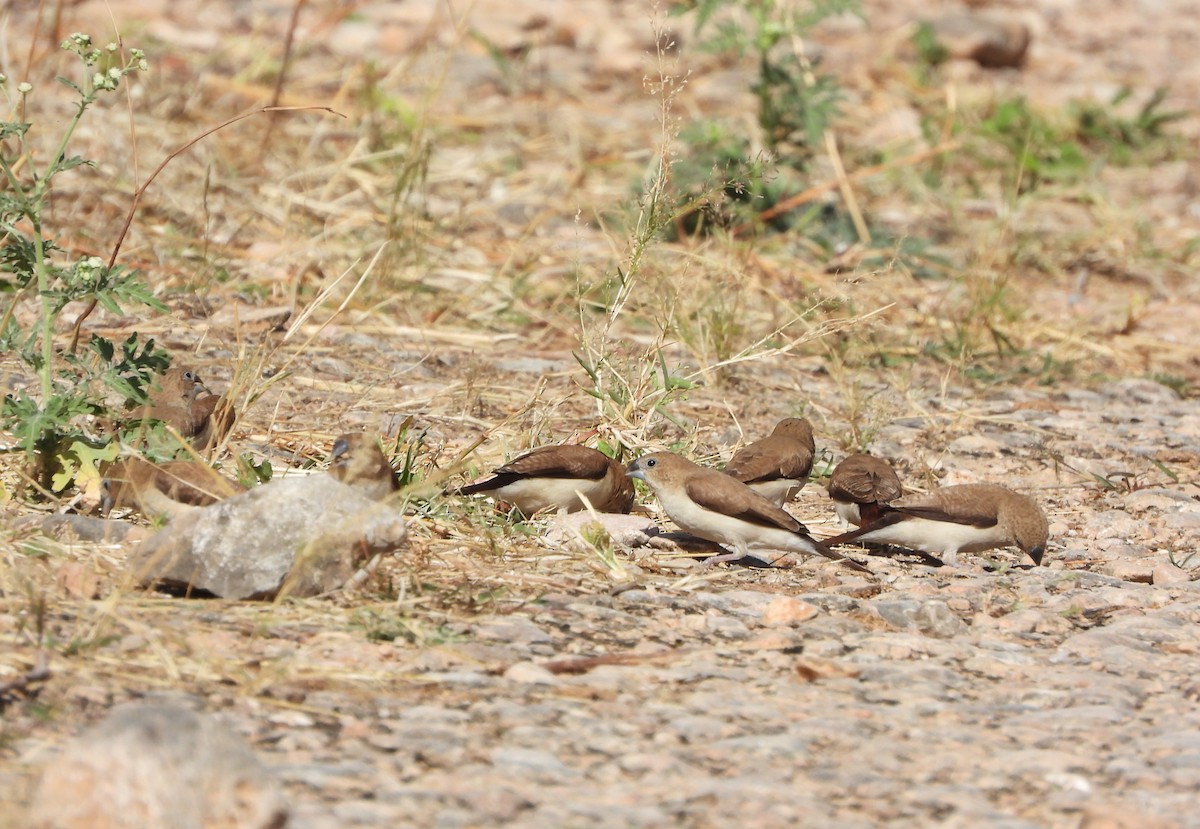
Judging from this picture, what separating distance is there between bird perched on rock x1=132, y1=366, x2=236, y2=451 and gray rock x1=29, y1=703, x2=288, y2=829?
2272mm

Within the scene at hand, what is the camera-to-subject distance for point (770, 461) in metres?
5.88

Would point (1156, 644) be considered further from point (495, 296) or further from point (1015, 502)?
point (495, 296)

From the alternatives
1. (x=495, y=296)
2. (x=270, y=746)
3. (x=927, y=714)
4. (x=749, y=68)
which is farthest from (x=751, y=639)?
(x=749, y=68)

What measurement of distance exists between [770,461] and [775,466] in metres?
0.03

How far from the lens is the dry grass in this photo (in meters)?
4.30

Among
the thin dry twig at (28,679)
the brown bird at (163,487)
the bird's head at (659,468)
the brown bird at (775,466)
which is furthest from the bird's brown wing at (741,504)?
the thin dry twig at (28,679)

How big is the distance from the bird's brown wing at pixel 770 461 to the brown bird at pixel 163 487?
1869 mm

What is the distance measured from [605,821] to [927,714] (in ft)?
3.72

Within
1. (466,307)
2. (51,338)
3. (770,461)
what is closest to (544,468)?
(770,461)

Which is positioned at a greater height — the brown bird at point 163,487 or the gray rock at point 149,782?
the gray rock at point 149,782

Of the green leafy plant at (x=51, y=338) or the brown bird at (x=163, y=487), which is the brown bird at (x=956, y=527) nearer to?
the brown bird at (x=163, y=487)

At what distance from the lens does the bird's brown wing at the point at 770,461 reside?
19.1 ft

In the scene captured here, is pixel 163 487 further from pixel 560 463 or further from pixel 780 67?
pixel 780 67

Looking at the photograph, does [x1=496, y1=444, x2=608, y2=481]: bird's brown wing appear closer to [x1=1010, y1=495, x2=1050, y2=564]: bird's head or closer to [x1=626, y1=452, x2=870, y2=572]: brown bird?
[x1=626, y1=452, x2=870, y2=572]: brown bird
